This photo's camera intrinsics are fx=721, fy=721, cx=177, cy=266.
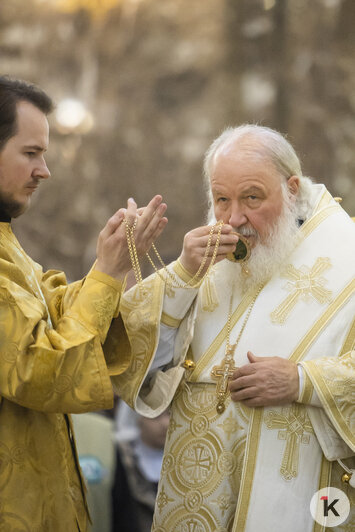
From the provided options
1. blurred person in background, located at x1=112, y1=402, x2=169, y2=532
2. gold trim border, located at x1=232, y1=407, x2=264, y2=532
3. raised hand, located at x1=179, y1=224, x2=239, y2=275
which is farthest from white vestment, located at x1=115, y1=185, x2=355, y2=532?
blurred person in background, located at x1=112, y1=402, x2=169, y2=532

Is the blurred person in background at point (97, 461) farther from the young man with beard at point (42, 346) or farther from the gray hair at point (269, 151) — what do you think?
the gray hair at point (269, 151)

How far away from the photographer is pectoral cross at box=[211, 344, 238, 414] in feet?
10.5

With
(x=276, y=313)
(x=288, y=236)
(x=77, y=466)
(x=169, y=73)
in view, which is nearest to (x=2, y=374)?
(x=77, y=466)

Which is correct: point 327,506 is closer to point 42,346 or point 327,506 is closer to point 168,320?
point 168,320

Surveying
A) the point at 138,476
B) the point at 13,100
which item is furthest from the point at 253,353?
the point at 138,476

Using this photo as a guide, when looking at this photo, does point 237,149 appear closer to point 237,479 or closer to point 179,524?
point 237,479

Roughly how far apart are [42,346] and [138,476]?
286 centimetres

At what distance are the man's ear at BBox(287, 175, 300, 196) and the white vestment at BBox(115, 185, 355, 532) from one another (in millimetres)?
133

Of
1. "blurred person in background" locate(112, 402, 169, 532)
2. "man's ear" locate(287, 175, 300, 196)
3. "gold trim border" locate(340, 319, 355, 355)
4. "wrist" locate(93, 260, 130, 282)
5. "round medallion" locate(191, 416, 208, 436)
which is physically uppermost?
"man's ear" locate(287, 175, 300, 196)

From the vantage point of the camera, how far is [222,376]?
3209mm

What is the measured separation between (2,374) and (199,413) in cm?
97

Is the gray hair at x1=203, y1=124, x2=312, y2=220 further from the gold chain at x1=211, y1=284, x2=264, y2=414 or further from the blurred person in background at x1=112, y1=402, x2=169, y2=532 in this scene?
the blurred person in background at x1=112, y1=402, x2=169, y2=532
